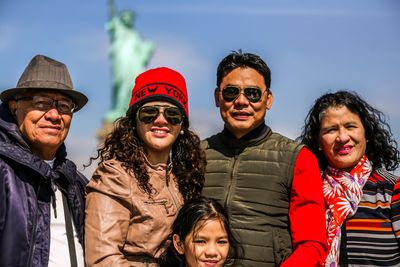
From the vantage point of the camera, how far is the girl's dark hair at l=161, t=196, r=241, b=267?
13.0 feet

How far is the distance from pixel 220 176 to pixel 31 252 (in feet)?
4.58

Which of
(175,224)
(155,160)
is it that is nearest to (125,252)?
(175,224)

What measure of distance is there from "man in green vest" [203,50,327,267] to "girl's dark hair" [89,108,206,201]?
0.14 meters

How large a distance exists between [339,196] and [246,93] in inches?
39.9

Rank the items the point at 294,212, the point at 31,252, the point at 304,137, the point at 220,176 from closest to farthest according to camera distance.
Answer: the point at 31,252 → the point at 294,212 → the point at 220,176 → the point at 304,137

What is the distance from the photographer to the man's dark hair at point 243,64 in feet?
14.4

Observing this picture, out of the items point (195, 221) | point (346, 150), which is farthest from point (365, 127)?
point (195, 221)

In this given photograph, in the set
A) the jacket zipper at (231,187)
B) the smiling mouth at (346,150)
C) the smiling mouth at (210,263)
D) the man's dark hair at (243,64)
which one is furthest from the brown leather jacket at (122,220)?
the smiling mouth at (346,150)

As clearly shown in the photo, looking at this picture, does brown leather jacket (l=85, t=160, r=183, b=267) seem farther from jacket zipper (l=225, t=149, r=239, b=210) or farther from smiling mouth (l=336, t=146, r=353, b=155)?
smiling mouth (l=336, t=146, r=353, b=155)

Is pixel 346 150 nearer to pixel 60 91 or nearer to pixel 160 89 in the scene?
pixel 160 89

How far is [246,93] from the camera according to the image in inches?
170

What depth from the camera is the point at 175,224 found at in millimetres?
3975

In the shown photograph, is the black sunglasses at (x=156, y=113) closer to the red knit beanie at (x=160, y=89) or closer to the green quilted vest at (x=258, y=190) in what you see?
the red knit beanie at (x=160, y=89)

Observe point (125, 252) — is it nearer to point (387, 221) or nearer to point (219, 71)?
point (219, 71)
